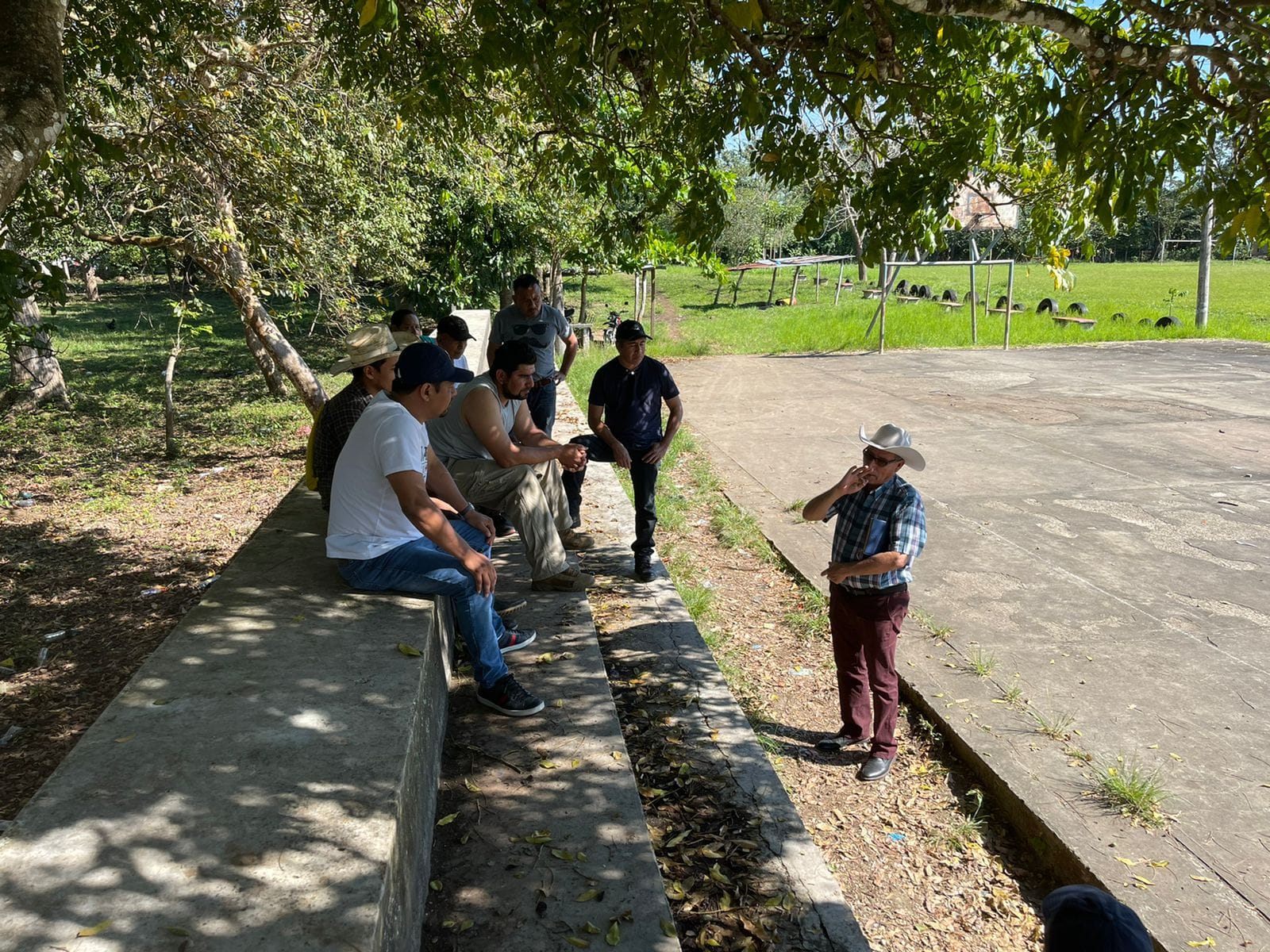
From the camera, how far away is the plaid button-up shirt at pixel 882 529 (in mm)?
4176

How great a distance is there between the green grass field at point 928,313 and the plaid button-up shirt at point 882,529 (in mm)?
13764

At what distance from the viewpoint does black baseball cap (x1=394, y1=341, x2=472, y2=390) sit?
3922 mm

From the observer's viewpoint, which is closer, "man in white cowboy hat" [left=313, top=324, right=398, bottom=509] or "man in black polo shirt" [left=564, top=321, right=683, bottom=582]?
"man in white cowboy hat" [left=313, top=324, right=398, bottom=509]

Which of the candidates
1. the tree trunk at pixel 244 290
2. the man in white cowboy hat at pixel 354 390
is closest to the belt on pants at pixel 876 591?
the man in white cowboy hat at pixel 354 390

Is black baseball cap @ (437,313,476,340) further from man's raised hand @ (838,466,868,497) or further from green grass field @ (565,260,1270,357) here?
green grass field @ (565,260,1270,357)

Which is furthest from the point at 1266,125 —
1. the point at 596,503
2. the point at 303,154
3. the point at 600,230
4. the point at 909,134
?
the point at 303,154

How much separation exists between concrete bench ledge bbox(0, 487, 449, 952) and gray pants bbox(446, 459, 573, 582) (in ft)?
4.76

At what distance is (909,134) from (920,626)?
10.6ft

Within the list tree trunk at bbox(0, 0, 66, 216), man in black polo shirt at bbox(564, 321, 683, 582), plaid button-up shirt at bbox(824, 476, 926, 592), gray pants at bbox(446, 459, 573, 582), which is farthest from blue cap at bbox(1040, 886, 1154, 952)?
man in black polo shirt at bbox(564, 321, 683, 582)

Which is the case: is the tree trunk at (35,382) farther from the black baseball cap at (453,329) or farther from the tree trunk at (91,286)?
the tree trunk at (91,286)

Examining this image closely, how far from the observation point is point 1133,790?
4.12m

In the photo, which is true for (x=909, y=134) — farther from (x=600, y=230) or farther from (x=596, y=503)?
(x=596, y=503)

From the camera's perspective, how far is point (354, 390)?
4918 mm

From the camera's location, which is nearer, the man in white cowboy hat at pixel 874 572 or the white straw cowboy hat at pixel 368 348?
the man in white cowboy hat at pixel 874 572
